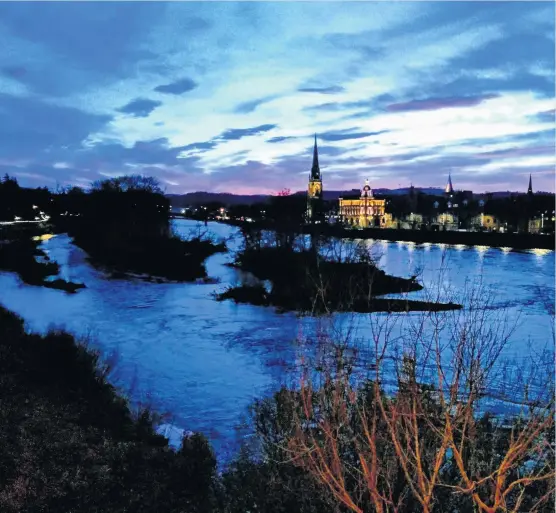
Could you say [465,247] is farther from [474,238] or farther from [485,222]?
[485,222]

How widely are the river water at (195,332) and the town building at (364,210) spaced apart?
80253mm

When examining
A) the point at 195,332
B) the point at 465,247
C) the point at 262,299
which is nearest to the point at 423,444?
the point at 195,332

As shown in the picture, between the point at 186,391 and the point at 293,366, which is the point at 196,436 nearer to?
the point at 186,391

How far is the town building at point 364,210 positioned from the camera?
10919cm

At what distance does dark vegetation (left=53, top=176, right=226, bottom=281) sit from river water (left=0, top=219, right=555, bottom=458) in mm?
3838

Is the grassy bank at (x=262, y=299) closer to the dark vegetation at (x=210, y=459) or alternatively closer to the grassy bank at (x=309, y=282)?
the grassy bank at (x=309, y=282)

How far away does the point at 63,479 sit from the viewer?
22.1ft

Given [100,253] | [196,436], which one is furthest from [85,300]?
[100,253]

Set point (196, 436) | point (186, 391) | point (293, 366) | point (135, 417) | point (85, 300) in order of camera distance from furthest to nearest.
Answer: point (85, 300)
point (293, 366)
point (186, 391)
point (135, 417)
point (196, 436)

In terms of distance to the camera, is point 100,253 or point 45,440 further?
point 100,253

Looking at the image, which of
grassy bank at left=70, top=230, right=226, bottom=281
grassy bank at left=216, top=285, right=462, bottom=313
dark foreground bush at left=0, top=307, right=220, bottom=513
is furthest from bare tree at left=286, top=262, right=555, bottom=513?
grassy bank at left=70, top=230, right=226, bottom=281

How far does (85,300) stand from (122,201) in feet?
96.6

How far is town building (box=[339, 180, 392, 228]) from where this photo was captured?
109 meters

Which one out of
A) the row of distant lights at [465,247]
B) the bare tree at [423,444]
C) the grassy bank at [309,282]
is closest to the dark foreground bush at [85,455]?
the bare tree at [423,444]
